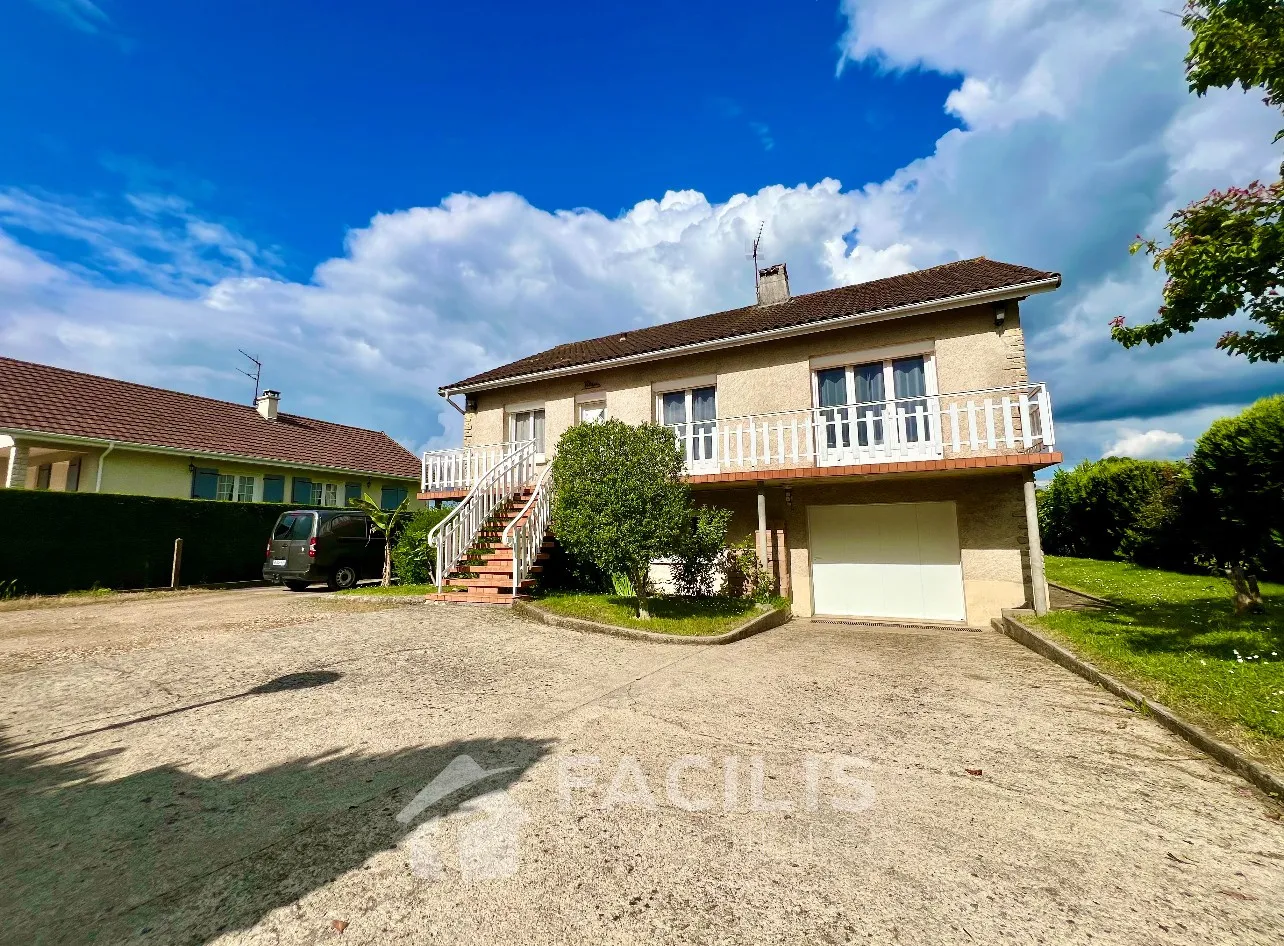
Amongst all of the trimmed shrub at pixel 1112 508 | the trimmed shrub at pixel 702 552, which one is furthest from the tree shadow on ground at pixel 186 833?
the trimmed shrub at pixel 1112 508

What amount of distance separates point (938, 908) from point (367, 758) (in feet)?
10.8

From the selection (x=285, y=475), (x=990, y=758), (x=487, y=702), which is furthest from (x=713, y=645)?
(x=285, y=475)

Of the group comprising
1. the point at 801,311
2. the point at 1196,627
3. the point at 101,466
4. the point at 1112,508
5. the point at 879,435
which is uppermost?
the point at 801,311

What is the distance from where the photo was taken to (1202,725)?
3.79 metres

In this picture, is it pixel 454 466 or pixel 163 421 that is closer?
pixel 454 466

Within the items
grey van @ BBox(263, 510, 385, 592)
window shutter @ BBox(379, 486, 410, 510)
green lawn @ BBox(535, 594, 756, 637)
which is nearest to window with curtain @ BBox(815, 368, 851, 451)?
green lawn @ BBox(535, 594, 756, 637)

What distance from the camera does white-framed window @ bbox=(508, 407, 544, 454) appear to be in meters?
14.8

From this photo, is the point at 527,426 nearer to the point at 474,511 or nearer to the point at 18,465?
the point at 474,511

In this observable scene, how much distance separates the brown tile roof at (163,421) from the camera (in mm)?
15695

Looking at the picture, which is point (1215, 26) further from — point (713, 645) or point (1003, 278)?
point (713, 645)

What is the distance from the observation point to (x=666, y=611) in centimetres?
905

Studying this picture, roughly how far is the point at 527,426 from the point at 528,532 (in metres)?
5.33

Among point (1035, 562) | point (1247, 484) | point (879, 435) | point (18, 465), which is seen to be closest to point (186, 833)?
point (1035, 562)

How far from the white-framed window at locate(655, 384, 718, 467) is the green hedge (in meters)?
12.7
